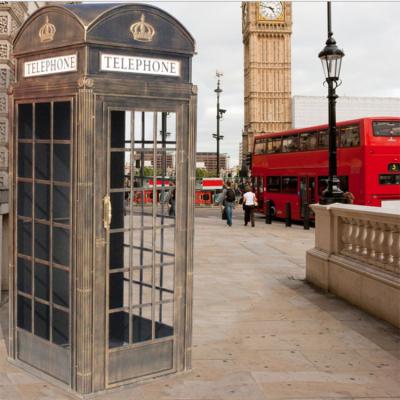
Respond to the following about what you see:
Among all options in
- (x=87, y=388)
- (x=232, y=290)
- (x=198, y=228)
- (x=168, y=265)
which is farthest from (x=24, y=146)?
(x=198, y=228)

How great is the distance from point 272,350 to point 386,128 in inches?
563

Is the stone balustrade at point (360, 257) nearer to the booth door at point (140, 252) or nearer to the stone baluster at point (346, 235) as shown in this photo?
the stone baluster at point (346, 235)

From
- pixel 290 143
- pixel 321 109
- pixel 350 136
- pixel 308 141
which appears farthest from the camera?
pixel 321 109

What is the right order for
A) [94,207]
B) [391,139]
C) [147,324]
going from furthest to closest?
[391,139] → [147,324] → [94,207]

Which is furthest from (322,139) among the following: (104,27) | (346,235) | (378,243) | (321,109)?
(321,109)

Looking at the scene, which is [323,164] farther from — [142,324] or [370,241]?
[142,324]

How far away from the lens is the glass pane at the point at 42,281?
16.1 ft

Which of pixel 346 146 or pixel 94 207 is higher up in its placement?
pixel 346 146

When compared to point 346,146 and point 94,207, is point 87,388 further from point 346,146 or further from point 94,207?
point 346,146

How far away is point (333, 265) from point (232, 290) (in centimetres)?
143

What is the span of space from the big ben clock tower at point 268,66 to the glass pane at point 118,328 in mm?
83692

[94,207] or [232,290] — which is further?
[232,290]

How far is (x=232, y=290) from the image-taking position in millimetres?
8594

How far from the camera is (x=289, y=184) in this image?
23266 millimetres
